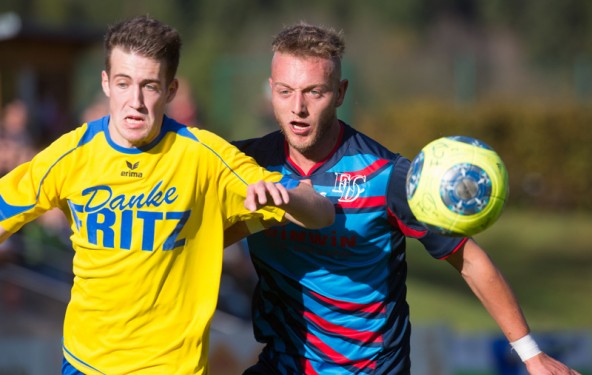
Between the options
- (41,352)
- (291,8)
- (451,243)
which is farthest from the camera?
(291,8)

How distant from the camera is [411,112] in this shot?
78.7 ft

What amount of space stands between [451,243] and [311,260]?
60 cm

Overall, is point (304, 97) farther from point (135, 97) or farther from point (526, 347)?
point (526, 347)

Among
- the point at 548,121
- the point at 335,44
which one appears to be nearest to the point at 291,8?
the point at 548,121

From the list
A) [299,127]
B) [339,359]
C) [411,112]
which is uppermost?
[299,127]

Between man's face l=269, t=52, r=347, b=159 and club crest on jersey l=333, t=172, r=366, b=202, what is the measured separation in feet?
0.60

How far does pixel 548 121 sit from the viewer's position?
22938 mm

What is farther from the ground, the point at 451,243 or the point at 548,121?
the point at 451,243

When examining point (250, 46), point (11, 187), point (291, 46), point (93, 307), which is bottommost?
point (250, 46)

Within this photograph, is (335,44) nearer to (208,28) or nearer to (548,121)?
(548,121)

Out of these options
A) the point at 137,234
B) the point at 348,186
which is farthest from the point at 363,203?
the point at 137,234

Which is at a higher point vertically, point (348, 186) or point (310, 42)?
point (310, 42)

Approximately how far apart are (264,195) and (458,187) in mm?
762

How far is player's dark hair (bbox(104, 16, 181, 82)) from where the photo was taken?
396 cm
